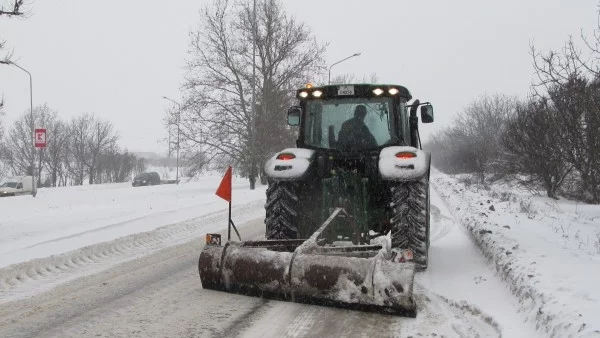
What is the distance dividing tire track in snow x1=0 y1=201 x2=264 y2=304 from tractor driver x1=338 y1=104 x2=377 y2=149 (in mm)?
3431

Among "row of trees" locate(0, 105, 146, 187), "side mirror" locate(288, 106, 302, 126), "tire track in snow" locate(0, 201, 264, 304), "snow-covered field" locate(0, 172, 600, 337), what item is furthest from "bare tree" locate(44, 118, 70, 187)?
"side mirror" locate(288, 106, 302, 126)

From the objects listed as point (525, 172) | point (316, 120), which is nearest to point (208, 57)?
point (525, 172)

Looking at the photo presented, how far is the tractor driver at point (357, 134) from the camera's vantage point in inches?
249

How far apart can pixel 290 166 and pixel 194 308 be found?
2186 mm

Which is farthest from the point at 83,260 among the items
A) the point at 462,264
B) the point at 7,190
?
the point at 7,190

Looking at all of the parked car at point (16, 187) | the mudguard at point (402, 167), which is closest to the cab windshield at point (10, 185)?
the parked car at point (16, 187)

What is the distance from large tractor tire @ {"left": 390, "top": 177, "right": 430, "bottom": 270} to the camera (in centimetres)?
539

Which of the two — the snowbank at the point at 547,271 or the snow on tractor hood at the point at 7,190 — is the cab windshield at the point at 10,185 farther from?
the snowbank at the point at 547,271

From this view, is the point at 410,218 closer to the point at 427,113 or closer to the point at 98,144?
the point at 427,113

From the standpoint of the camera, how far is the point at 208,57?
26.9m

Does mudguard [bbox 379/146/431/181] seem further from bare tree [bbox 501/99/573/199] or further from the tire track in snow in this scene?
bare tree [bbox 501/99/573/199]

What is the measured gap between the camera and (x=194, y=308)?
436 cm

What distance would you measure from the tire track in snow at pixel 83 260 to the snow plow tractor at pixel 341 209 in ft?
6.25

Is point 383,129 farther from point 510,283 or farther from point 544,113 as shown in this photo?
point 544,113
